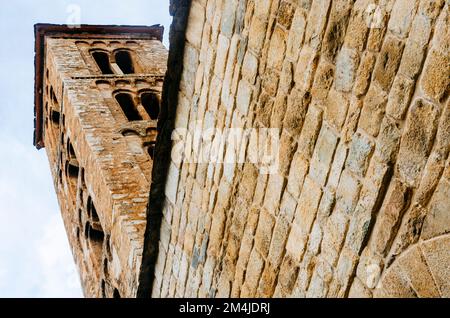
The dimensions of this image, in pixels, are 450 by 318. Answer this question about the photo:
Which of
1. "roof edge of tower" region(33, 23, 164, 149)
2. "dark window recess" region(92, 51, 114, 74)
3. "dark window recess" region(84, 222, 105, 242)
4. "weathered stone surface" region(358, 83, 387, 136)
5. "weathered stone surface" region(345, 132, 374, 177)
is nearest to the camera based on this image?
"weathered stone surface" region(358, 83, 387, 136)

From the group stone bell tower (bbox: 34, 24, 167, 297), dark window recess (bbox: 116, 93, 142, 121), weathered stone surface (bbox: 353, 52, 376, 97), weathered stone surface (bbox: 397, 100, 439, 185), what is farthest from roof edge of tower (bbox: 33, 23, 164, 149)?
weathered stone surface (bbox: 397, 100, 439, 185)

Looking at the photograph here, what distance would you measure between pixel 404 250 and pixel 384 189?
1.03 ft

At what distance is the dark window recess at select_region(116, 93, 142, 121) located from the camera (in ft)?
54.8

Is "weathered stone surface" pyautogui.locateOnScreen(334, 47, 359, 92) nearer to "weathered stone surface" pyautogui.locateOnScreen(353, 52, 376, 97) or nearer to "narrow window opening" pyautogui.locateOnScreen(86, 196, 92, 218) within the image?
"weathered stone surface" pyautogui.locateOnScreen(353, 52, 376, 97)

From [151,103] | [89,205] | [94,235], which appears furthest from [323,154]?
[151,103]

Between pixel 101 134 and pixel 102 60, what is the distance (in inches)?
264

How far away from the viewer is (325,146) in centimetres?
300

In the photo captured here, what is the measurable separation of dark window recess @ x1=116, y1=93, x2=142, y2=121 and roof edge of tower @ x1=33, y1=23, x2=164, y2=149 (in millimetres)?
3980

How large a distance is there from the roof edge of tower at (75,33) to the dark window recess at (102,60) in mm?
1045

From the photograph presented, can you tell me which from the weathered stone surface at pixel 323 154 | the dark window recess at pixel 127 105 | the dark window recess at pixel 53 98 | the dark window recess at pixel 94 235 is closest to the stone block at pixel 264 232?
the weathered stone surface at pixel 323 154

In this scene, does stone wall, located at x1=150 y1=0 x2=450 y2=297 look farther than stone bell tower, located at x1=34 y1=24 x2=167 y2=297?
No

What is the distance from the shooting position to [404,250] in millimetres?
2496

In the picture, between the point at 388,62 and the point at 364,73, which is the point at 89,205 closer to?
the point at 364,73
